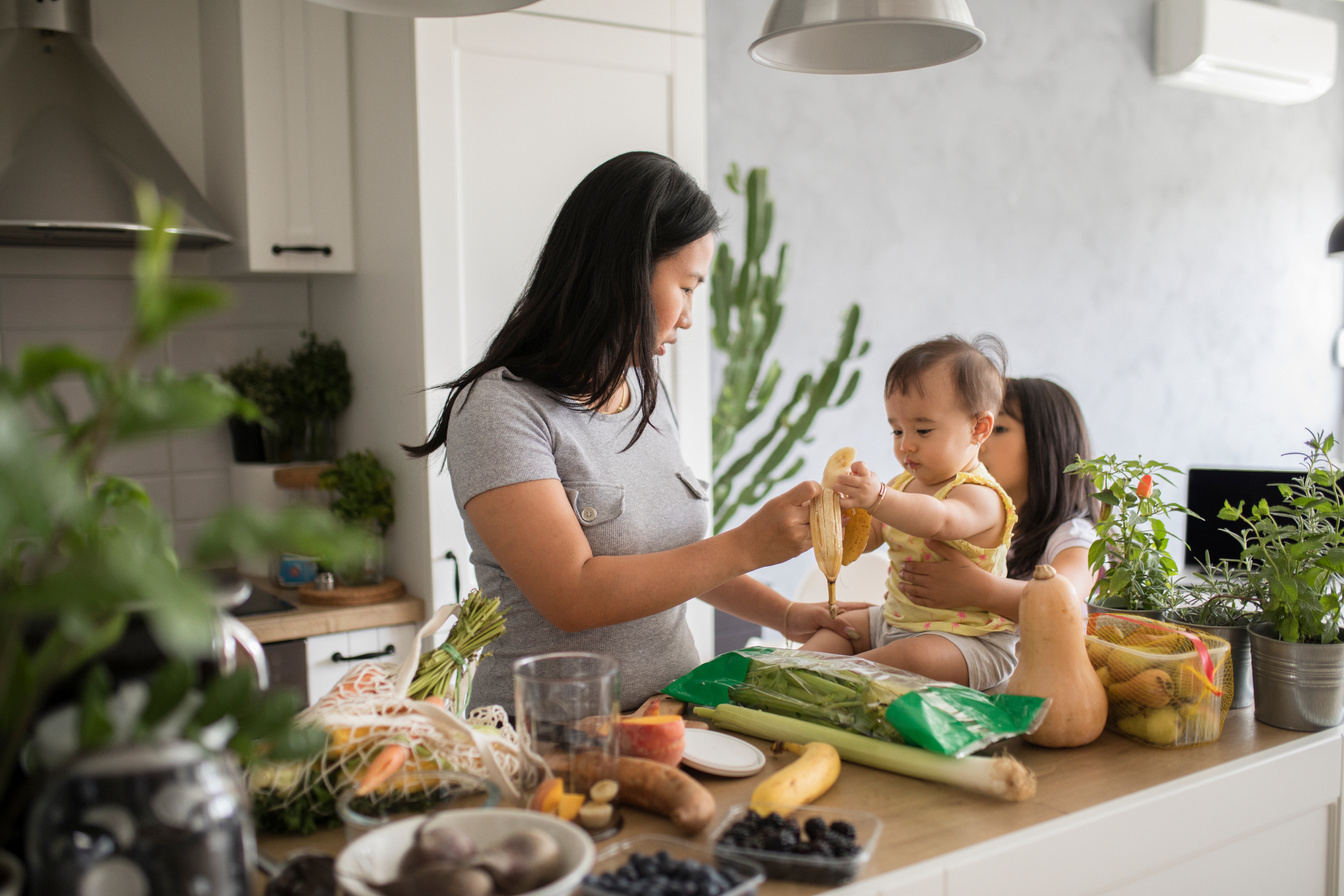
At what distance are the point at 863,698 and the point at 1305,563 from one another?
60 centimetres

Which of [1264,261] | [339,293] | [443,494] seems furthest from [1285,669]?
[1264,261]

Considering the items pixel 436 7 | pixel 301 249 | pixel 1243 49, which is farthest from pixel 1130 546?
pixel 1243 49

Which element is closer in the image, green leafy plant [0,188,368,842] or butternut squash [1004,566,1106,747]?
green leafy plant [0,188,368,842]

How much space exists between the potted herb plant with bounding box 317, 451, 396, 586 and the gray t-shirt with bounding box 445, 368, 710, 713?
1056 mm

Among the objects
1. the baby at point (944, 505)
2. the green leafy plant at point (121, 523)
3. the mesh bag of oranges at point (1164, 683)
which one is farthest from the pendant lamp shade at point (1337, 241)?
the green leafy plant at point (121, 523)

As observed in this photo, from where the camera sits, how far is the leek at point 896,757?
3.51 ft

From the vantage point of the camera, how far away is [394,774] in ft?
3.25

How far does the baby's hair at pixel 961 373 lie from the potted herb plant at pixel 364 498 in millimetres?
1360

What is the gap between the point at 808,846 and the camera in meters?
0.90

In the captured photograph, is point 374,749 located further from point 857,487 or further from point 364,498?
point 364,498

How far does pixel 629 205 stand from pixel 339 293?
154cm

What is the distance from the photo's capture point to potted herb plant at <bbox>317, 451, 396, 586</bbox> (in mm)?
2553

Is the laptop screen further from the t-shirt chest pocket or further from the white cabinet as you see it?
the white cabinet

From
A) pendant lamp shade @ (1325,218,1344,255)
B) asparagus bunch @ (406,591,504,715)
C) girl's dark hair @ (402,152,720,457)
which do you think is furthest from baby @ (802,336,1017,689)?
pendant lamp shade @ (1325,218,1344,255)
